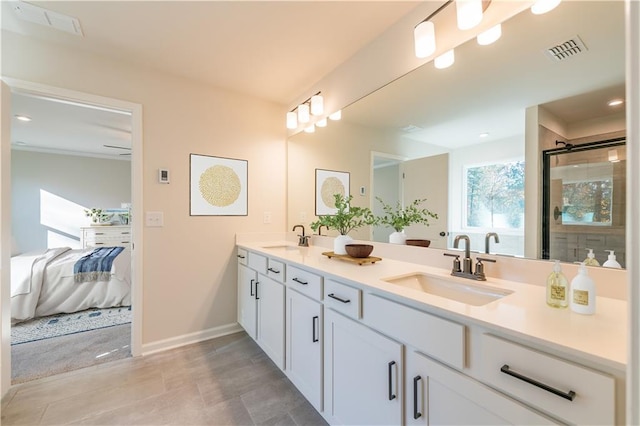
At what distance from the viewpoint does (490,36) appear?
1276mm

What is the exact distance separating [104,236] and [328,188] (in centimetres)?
527

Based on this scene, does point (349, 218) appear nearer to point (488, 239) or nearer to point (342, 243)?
point (342, 243)

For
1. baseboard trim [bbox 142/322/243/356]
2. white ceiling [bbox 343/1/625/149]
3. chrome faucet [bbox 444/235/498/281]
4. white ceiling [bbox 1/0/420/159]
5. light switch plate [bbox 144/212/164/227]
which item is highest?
white ceiling [bbox 1/0/420/159]

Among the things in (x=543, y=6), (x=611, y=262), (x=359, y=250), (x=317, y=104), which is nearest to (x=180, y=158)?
(x=317, y=104)

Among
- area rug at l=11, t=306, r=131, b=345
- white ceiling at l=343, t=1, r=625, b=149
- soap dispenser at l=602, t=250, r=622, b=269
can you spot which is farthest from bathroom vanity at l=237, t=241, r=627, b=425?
area rug at l=11, t=306, r=131, b=345

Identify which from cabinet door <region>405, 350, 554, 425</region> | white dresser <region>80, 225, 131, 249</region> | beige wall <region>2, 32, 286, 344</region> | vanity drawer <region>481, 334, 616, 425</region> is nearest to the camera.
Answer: vanity drawer <region>481, 334, 616, 425</region>

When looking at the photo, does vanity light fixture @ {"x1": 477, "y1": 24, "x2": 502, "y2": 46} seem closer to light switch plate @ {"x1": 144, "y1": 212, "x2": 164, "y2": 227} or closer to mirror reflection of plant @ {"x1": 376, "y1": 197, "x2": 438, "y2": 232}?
mirror reflection of plant @ {"x1": 376, "y1": 197, "x2": 438, "y2": 232}

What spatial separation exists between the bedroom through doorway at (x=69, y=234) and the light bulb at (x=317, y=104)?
1520 mm

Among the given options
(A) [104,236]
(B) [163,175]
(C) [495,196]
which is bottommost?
(A) [104,236]

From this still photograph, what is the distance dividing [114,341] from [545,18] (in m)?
3.68

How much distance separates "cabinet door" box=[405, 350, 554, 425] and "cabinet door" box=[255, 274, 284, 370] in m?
1.03

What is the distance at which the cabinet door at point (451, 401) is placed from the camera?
0.72 metres

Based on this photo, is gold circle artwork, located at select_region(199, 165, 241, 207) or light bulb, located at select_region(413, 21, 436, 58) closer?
light bulb, located at select_region(413, 21, 436, 58)

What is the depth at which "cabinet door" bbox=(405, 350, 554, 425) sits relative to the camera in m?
0.72
